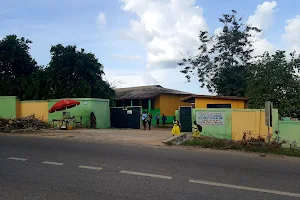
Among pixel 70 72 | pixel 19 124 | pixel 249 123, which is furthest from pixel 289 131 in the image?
pixel 70 72

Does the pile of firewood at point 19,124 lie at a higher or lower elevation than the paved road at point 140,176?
higher

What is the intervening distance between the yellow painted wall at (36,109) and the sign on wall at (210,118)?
492 inches

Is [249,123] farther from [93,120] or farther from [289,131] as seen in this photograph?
[93,120]

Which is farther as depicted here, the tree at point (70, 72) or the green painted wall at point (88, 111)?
the tree at point (70, 72)

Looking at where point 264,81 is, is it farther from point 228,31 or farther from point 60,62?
point 60,62

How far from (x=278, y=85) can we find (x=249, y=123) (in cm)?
469

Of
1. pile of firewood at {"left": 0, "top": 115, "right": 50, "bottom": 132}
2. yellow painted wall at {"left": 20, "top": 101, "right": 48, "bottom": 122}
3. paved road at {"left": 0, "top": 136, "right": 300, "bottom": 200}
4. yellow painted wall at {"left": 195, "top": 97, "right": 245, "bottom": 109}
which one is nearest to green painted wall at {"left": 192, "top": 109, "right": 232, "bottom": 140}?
yellow painted wall at {"left": 195, "top": 97, "right": 245, "bottom": 109}

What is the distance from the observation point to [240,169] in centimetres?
776

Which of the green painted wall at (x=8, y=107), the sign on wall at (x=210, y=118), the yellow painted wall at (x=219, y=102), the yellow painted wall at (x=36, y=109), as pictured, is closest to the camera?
the sign on wall at (x=210, y=118)

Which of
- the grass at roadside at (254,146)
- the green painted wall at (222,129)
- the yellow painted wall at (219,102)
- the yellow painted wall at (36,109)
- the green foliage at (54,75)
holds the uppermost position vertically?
the green foliage at (54,75)

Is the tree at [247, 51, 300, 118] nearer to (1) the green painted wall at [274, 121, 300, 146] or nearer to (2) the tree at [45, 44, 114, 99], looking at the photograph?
(1) the green painted wall at [274, 121, 300, 146]

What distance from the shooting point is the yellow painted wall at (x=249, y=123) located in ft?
48.5

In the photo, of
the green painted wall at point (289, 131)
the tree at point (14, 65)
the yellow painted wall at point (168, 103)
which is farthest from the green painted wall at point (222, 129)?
the tree at point (14, 65)

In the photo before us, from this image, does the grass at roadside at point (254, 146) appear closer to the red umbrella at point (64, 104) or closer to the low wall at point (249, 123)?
the low wall at point (249, 123)
